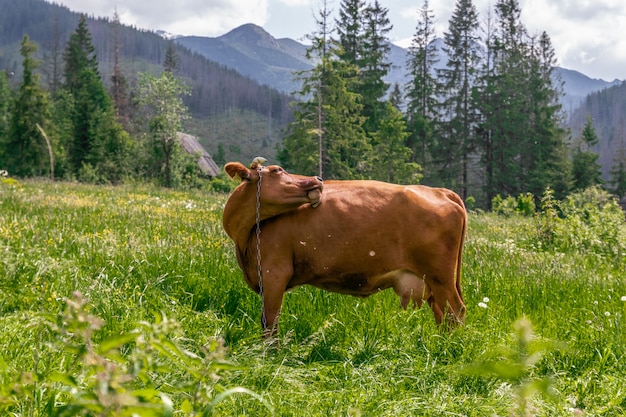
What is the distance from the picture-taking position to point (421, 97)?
61.2 meters

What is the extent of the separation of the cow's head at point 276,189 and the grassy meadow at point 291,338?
997 mm

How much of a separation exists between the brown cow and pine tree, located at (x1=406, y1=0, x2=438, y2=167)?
5532cm

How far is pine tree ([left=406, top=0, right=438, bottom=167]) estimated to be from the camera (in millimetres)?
59469

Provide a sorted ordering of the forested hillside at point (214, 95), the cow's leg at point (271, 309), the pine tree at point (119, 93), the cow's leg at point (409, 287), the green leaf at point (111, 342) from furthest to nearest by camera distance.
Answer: the forested hillside at point (214, 95) < the pine tree at point (119, 93) < the cow's leg at point (409, 287) < the cow's leg at point (271, 309) < the green leaf at point (111, 342)

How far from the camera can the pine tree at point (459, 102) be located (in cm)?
5931

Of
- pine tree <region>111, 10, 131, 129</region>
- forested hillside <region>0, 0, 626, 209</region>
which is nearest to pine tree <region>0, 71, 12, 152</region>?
forested hillside <region>0, 0, 626, 209</region>

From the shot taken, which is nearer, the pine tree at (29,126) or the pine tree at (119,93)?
the pine tree at (29,126)

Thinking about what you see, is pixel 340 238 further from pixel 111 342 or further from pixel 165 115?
pixel 165 115

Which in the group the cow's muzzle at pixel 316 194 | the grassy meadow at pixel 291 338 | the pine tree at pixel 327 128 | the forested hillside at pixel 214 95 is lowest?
the grassy meadow at pixel 291 338

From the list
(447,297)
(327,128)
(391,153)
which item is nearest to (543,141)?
(391,153)

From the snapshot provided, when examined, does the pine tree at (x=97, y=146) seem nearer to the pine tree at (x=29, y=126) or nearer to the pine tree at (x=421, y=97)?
the pine tree at (x=29, y=126)

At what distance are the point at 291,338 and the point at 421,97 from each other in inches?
2362

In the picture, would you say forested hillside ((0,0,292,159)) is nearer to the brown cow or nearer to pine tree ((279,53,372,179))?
pine tree ((279,53,372,179))

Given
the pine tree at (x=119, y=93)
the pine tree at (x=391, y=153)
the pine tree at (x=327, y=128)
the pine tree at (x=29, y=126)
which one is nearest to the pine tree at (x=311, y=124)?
the pine tree at (x=327, y=128)
